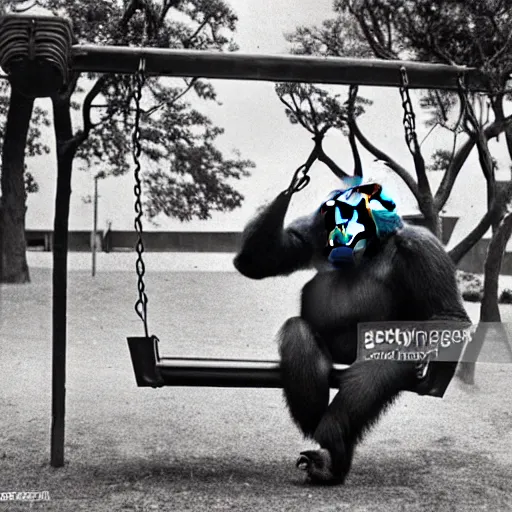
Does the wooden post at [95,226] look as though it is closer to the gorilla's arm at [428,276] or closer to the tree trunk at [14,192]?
the tree trunk at [14,192]

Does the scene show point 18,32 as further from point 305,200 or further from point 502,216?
point 502,216

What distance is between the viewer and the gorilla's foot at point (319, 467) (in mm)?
2152

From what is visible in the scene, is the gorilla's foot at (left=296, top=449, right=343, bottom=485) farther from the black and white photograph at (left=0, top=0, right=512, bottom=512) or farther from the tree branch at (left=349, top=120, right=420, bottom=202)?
the tree branch at (left=349, top=120, right=420, bottom=202)

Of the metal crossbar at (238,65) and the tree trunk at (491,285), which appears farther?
the tree trunk at (491,285)

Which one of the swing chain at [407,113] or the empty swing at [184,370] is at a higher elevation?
the swing chain at [407,113]

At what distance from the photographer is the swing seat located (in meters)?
2.17

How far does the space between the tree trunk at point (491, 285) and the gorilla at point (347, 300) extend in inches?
70.5

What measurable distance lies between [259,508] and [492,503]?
63 cm

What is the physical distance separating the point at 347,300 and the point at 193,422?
1.12 m

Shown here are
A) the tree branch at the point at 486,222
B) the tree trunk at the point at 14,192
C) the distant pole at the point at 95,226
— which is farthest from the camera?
the tree branch at the point at 486,222

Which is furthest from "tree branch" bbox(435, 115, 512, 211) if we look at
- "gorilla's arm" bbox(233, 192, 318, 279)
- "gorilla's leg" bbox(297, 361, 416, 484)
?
"gorilla's leg" bbox(297, 361, 416, 484)
